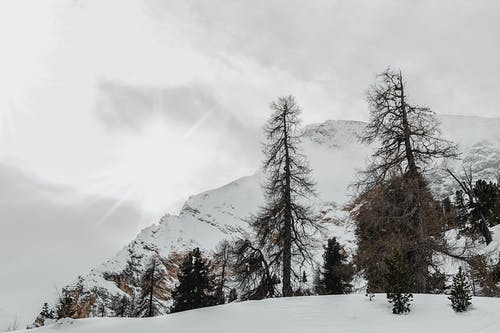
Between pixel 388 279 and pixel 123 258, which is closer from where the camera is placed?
pixel 388 279

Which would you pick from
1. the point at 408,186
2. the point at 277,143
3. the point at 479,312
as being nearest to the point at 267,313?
the point at 479,312

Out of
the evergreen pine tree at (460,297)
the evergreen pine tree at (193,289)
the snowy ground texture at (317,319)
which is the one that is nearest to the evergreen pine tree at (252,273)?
the snowy ground texture at (317,319)

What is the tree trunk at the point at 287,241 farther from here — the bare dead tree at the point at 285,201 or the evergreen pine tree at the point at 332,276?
the evergreen pine tree at the point at 332,276

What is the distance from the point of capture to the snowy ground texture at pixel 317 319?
962 centimetres

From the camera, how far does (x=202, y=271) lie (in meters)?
30.2

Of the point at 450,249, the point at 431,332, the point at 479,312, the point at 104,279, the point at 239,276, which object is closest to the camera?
the point at 431,332

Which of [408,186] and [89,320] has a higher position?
[408,186]

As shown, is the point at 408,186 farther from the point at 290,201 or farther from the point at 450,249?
the point at 290,201

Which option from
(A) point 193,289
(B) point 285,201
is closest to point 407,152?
(B) point 285,201

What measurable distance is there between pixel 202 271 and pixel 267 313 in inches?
741

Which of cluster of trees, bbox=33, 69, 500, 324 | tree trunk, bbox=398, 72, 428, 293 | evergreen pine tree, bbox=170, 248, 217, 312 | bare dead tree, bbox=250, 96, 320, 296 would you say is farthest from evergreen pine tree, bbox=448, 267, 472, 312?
evergreen pine tree, bbox=170, 248, 217, 312

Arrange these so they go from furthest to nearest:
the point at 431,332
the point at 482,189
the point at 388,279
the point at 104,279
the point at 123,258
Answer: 1. the point at 123,258
2. the point at 104,279
3. the point at 482,189
4. the point at 388,279
5. the point at 431,332

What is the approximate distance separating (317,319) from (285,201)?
7.29 m

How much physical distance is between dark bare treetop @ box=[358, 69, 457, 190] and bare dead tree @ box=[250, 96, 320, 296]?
11.6ft
